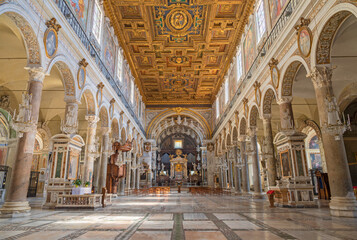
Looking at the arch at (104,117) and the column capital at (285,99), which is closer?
the column capital at (285,99)

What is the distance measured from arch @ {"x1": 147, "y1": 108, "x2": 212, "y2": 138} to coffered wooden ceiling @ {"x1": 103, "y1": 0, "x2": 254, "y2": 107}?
457 cm

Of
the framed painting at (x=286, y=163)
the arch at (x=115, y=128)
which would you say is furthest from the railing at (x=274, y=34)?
the arch at (x=115, y=128)

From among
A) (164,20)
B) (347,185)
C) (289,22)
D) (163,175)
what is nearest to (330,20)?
(289,22)

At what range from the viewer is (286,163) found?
10023mm

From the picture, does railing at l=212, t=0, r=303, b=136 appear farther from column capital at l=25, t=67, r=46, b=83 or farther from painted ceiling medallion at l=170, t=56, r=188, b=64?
column capital at l=25, t=67, r=46, b=83

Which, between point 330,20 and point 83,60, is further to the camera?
point 83,60

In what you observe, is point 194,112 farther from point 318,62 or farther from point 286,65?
point 318,62

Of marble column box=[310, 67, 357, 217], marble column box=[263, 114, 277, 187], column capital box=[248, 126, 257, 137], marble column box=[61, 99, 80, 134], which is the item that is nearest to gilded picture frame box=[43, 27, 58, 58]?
marble column box=[61, 99, 80, 134]

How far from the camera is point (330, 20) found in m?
6.86

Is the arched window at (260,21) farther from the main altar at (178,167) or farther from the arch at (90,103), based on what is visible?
the main altar at (178,167)

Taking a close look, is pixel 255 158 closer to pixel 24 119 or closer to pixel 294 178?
pixel 294 178

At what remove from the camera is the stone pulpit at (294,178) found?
9039 millimetres

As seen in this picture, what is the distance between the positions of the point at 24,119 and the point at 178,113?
2377 centimetres

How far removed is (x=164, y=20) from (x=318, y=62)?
11.4m
